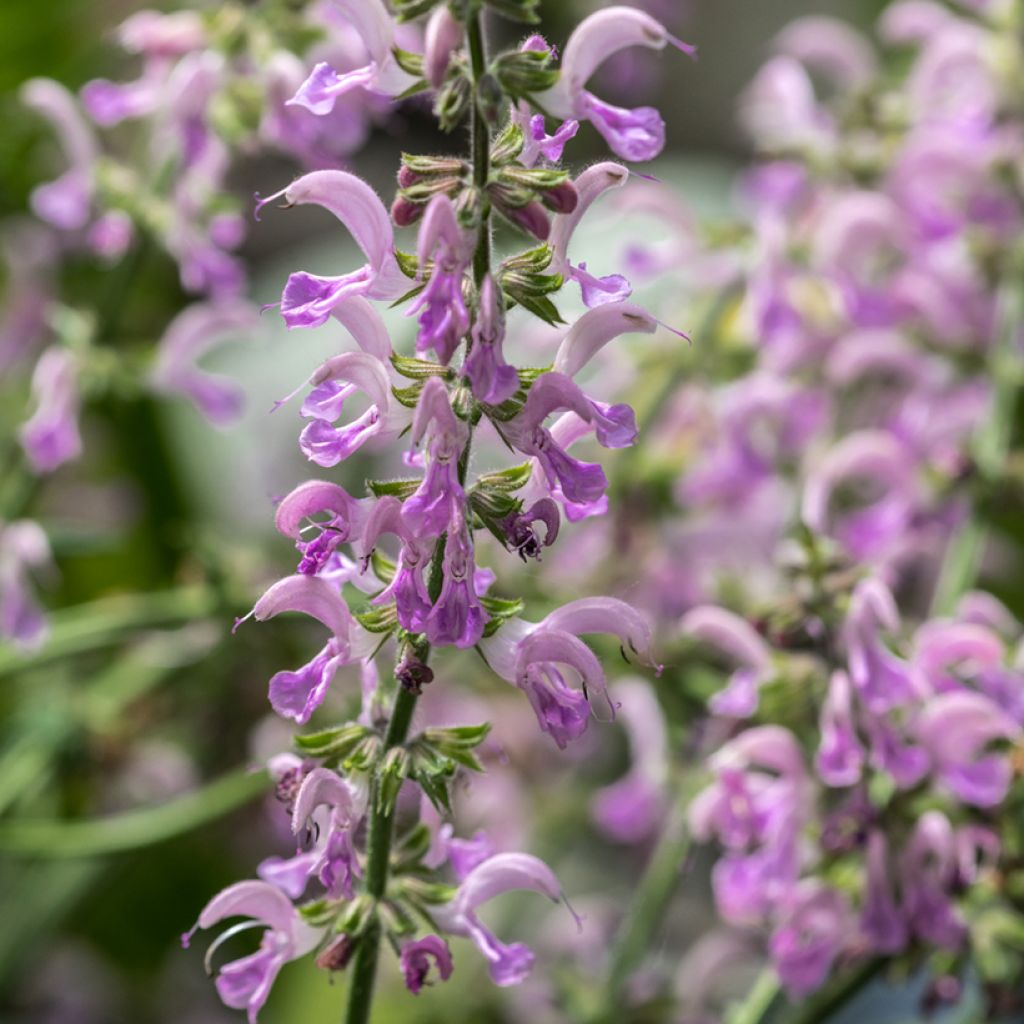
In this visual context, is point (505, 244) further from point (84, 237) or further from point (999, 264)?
point (84, 237)

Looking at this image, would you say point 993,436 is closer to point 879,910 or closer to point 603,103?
point 879,910

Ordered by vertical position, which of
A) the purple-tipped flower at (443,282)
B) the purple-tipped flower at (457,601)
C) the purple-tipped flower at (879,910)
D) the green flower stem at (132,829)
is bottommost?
the green flower stem at (132,829)

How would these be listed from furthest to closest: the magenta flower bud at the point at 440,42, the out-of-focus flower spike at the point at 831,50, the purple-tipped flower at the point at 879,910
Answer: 1. the out-of-focus flower spike at the point at 831,50
2. the purple-tipped flower at the point at 879,910
3. the magenta flower bud at the point at 440,42

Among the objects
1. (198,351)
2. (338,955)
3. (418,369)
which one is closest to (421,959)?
(338,955)

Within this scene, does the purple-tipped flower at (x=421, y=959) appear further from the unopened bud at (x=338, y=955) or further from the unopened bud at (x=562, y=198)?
the unopened bud at (x=562, y=198)

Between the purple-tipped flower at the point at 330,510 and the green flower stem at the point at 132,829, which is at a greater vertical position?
the purple-tipped flower at the point at 330,510

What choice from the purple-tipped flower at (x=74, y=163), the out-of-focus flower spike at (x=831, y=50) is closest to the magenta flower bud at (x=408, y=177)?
the purple-tipped flower at (x=74, y=163)
